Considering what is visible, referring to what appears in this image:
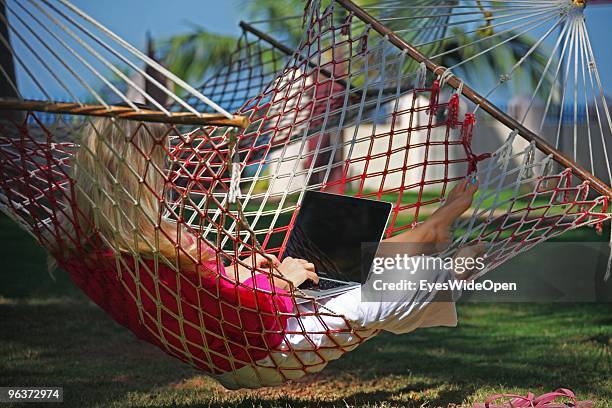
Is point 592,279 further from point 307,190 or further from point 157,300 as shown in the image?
point 157,300

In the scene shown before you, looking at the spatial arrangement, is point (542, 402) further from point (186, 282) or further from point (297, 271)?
point (186, 282)

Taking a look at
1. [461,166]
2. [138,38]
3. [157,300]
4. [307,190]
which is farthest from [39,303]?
[461,166]

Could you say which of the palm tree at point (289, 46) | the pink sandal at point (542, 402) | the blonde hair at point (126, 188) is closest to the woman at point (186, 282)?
the blonde hair at point (126, 188)

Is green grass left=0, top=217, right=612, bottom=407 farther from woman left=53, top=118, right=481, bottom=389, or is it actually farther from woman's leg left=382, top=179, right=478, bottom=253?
woman's leg left=382, top=179, right=478, bottom=253

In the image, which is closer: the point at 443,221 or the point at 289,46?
the point at 443,221

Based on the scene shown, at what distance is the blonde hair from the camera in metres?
1.77

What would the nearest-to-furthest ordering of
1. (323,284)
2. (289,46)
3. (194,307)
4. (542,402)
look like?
(194,307) < (542,402) < (323,284) < (289,46)

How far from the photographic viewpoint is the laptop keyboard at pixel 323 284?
86.7 inches

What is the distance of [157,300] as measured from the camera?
192cm

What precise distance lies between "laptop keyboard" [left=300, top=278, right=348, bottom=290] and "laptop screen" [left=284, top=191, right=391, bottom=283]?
0.09 feet

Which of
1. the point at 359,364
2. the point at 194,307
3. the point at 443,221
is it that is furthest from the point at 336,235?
the point at 359,364

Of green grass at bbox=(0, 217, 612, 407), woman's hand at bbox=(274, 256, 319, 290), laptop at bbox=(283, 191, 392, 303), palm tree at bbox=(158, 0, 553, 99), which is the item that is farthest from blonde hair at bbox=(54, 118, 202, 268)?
palm tree at bbox=(158, 0, 553, 99)

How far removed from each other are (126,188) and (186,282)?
10.0 inches

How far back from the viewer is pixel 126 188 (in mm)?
1801
